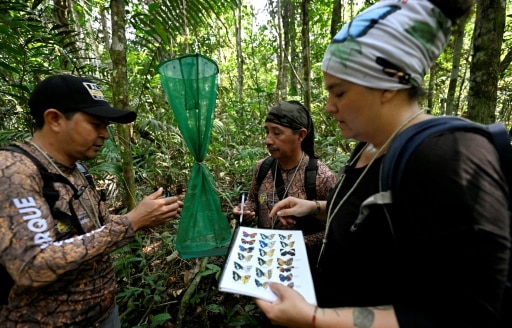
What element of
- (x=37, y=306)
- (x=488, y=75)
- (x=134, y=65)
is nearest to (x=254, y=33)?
(x=134, y=65)

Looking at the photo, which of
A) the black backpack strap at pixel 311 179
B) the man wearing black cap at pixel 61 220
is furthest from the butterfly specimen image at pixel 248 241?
the black backpack strap at pixel 311 179

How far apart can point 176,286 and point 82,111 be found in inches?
81.4

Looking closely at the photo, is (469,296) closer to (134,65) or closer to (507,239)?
(507,239)

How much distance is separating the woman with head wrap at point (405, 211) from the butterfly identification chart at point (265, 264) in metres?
0.09

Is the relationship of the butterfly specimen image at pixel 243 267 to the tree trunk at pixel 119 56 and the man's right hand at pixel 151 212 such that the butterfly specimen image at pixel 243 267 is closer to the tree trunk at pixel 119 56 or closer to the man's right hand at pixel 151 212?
the man's right hand at pixel 151 212

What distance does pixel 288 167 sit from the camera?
90.4 inches

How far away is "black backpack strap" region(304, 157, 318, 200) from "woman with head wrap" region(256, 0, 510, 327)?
0.84 meters

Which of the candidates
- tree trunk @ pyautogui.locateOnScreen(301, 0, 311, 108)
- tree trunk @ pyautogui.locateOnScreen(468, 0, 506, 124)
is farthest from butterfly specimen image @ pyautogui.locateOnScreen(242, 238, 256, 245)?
tree trunk @ pyautogui.locateOnScreen(301, 0, 311, 108)

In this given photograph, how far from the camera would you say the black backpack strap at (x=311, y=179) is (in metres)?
2.09

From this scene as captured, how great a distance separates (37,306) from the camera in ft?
4.13

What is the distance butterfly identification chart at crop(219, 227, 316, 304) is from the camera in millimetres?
1021

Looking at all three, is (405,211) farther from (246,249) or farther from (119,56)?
(119,56)

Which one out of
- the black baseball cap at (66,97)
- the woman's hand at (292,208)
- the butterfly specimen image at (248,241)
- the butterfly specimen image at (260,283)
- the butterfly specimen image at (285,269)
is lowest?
the butterfly specimen image at (285,269)

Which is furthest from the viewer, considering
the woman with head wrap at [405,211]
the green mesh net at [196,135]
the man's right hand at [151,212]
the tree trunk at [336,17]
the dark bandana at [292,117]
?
the tree trunk at [336,17]
